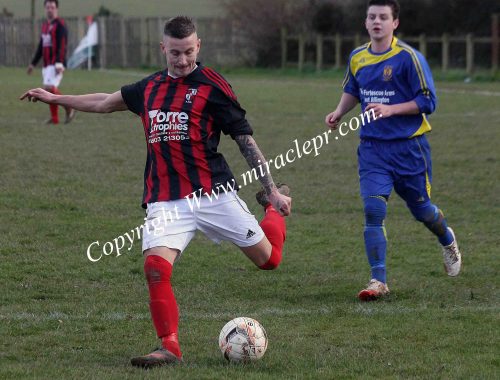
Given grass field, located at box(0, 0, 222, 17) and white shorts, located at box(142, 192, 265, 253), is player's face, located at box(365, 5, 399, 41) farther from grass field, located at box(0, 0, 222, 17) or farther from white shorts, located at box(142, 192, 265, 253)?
grass field, located at box(0, 0, 222, 17)

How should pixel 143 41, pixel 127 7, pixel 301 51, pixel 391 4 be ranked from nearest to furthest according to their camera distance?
pixel 391 4, pixel 301 51, pixel 143 41, pixel 127 7

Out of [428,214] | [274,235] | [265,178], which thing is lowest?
[428,214]

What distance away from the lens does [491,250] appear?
836 centimetres

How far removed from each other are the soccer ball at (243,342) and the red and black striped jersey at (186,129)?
75 centimetres

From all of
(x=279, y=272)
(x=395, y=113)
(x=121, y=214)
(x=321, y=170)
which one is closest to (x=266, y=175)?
(x=395, y=113)

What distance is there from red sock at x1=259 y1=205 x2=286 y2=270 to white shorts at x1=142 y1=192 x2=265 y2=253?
26 centimetres

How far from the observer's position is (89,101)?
5.77 metres

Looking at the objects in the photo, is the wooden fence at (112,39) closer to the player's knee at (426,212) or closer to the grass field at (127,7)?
the grass field at (127,7)

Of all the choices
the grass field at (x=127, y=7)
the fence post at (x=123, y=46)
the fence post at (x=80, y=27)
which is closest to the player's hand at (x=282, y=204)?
the fence post at (x=123, y=46)

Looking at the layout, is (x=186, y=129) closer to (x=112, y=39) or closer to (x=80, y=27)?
(x=112, y=39)

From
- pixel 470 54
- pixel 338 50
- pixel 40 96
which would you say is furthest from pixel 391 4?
pixel 338 50

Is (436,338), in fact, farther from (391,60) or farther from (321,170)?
(321,170)

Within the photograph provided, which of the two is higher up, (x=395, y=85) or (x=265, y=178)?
Result: (x=395, y=85)

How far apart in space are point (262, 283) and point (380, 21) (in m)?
1.95
